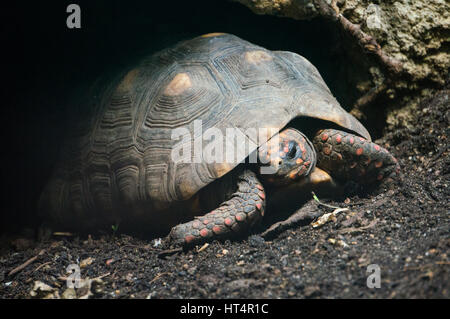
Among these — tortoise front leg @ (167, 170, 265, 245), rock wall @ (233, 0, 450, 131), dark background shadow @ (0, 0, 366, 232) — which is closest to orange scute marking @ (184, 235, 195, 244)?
tortoise front leg @ (167, 170, 265, 245)

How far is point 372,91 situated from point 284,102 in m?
1.28

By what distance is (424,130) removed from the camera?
354 cm

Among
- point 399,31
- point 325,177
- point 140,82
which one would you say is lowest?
point 325,177

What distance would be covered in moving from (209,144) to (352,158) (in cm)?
120

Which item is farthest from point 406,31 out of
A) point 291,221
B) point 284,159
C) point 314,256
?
point 314,256

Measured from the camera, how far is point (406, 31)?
3666 mm

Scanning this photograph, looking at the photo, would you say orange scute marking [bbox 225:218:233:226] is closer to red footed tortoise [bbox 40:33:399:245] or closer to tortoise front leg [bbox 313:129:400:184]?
red footed tortoise [bbox 40:33:399:245]

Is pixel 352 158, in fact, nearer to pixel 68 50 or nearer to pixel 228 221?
pixel 228 221

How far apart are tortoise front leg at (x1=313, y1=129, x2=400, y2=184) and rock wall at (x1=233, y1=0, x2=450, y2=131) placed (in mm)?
884

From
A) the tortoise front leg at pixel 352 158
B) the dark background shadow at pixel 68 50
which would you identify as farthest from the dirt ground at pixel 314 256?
the dark background shadow at pixel 68 50

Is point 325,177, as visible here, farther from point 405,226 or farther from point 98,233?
point 98,233
